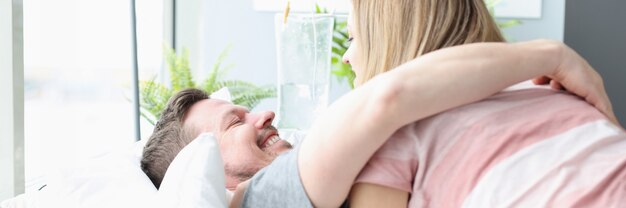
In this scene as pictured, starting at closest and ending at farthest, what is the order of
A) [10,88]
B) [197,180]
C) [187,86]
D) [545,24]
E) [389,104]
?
[389,104], [197,180], [10,88], [187,86], [545,24]

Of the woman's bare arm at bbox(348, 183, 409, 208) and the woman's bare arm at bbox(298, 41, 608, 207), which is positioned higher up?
the woman's bare arm at bbox(298, 41, 608, 207)

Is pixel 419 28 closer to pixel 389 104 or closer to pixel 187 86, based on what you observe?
pixel 389 104

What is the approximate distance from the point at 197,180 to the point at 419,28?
397 millimetres

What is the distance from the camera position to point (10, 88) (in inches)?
82.3

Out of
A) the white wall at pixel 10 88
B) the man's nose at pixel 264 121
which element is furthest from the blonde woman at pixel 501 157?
the white wall at pixel 10 88

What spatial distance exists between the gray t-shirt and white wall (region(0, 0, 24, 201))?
1.03 metres

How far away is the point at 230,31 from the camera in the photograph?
180 inches

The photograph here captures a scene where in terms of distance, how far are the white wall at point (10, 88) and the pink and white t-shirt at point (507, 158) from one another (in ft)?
4.03

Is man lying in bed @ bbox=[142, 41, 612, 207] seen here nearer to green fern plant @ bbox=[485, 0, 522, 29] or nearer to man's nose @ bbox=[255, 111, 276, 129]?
man's nose @ bbox=[255, 111, 276, 129]

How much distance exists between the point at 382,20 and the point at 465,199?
0.28 metres

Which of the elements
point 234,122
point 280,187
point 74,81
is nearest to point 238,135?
point 234,122

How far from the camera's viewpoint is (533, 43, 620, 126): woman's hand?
1.16 metres

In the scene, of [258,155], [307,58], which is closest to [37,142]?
[307,58]

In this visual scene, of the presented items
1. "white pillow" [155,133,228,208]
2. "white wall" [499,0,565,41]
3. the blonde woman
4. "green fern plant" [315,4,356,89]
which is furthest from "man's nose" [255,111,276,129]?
"white wall" [499,0,565,41]
